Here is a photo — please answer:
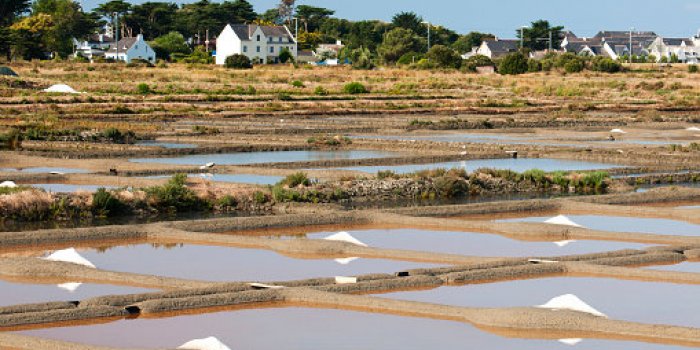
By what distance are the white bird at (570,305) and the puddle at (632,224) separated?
5.68 m

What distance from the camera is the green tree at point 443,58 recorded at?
279ft

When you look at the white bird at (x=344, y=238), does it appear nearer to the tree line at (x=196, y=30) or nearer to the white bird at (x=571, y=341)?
the white bird at (x=571, y=341)

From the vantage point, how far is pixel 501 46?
133 meters

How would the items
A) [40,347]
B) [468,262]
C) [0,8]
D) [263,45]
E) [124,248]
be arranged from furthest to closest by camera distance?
[263,45] → [0,8] → [124,248] → [468,262] → [40,347]

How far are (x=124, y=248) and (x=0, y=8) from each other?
260 feet

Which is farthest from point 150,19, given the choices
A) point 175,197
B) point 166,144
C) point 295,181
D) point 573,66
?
point 175,197

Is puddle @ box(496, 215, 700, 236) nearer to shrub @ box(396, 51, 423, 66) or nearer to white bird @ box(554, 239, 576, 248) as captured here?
white bird @ box(554, 239, 576, 248)

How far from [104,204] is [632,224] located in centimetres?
709

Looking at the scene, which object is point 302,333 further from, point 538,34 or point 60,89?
point 538,34

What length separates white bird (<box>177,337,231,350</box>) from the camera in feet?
29.1

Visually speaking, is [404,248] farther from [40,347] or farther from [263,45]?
[263,45]

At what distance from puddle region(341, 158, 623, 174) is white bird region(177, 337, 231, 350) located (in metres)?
14.2

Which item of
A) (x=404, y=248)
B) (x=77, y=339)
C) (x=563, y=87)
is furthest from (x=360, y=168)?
(x=563, y=87)

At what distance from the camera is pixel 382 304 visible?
10773mm
